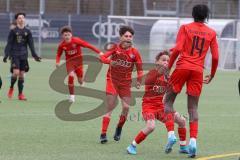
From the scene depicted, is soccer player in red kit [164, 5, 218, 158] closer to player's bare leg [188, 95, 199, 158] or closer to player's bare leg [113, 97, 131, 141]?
player's bare leg [188, 95, 199, 158]

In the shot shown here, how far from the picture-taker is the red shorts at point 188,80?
10.1 metres

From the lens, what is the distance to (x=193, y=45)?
10055 millimetres

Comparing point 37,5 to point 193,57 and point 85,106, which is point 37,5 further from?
point 193,57

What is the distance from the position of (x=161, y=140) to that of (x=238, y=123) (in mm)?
2845

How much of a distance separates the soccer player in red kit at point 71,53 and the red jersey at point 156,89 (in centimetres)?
646

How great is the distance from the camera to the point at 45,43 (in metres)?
39.6

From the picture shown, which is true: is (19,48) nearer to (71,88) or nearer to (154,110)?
(71,88)

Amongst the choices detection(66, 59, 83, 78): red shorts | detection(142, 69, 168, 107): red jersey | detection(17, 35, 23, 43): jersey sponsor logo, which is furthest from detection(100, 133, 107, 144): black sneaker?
detection(17, 35, 23, 43): jersey sponsor logo

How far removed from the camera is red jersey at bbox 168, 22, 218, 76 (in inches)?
395

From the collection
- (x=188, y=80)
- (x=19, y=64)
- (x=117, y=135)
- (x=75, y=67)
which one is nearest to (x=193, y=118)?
(x=188, y=80)

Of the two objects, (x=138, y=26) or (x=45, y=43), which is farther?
(x=45, y=43)

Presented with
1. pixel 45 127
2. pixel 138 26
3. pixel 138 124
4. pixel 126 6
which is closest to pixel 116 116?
pixel 138 124

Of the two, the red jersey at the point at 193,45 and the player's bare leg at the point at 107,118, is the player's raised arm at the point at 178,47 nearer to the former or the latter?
the red jersey at the point at 193,45

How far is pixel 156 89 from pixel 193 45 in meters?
1.04
